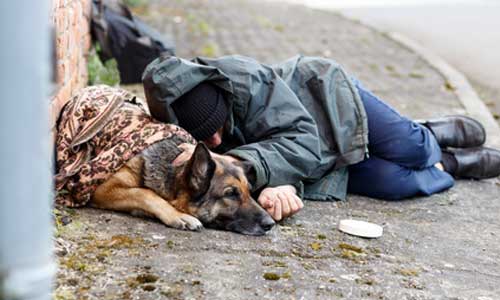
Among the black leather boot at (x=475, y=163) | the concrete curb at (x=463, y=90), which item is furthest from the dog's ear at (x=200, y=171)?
the concrete curb at (x=463, y=90)

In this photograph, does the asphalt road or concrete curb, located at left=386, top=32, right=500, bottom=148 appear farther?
the asphalt road

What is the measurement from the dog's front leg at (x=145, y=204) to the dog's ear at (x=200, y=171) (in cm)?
13

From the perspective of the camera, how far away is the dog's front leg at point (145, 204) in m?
3.83

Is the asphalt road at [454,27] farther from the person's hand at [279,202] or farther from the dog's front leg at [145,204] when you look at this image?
the dog's front leg at [145,204]

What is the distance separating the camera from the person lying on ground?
410 cm

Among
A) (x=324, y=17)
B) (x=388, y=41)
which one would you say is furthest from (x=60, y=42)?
(x=324, y=17)

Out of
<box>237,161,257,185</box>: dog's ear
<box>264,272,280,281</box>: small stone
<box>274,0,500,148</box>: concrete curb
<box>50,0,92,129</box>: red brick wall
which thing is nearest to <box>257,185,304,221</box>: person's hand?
<box>237,161,257,185</box>: dog's ear

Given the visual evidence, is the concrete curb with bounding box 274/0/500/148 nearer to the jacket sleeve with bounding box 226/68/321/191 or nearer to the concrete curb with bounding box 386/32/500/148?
the concrete curb with bounding box 386/32/500/148

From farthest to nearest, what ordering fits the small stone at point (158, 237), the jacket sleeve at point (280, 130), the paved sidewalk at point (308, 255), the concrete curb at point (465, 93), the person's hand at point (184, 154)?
the concrete curb at point (465, 93) → the jacket sleeve at point (280, 130) → the person's hand at point (184, 154) → the small stone at point (158, 237) → the paved sidewalk at point (308, 255)

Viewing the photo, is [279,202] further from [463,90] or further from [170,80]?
[463,90]

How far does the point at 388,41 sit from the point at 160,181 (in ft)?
30.7

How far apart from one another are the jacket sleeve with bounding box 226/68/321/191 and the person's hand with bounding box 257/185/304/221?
0.28 feet

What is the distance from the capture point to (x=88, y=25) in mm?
6828

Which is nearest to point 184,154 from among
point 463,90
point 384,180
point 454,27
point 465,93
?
point 384,180
